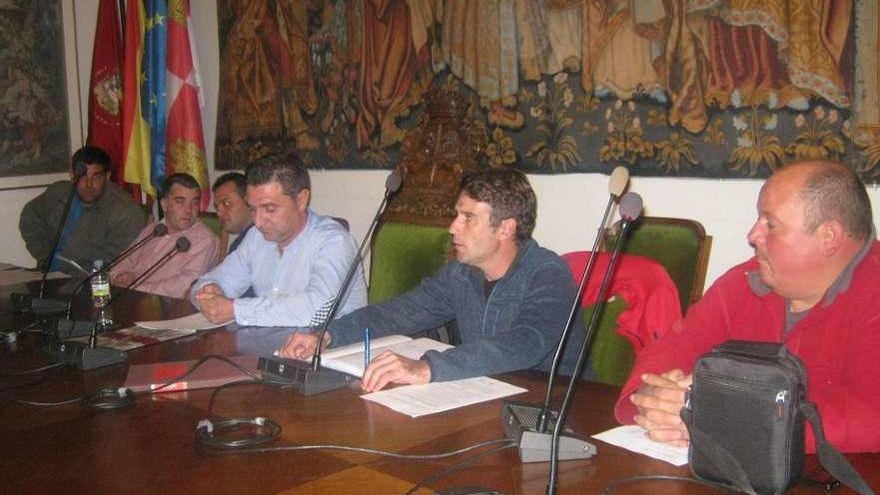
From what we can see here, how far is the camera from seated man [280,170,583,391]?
2.06 metres

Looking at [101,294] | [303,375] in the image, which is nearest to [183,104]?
[101,294]

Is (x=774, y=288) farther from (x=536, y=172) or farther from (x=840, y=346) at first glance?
(x=536, y=172)

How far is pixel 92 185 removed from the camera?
4777 mm

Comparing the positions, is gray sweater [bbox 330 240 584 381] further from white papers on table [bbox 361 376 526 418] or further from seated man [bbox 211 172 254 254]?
seated man [bbox 211 172 254 254]

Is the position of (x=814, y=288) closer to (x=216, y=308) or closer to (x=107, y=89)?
(x=216, y=308)

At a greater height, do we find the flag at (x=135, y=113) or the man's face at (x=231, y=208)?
the flag at (x=135, y=113)

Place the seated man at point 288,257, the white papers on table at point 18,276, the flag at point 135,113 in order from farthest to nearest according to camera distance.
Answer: the flag at point 135,113 → the white papers on table at point 18,276 → the seated man at point 288,257

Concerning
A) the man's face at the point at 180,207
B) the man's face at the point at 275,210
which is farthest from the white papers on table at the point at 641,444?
the man's face at the point at 180,207

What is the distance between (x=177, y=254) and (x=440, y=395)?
2.46 m

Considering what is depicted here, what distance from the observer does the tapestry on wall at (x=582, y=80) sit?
8.18 feet

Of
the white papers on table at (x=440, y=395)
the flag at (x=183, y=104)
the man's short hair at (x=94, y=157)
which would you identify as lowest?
the white papers on table at (x=440, y=395)

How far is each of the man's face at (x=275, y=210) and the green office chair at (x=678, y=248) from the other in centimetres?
107

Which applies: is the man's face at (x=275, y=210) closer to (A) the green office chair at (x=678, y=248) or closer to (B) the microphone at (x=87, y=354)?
(B) the microphone at (x=87, y=354)

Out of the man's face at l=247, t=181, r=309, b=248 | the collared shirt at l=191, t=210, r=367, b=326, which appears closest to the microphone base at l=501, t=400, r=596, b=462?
the collared shirt at l=191, t=210, r=367, b=326
